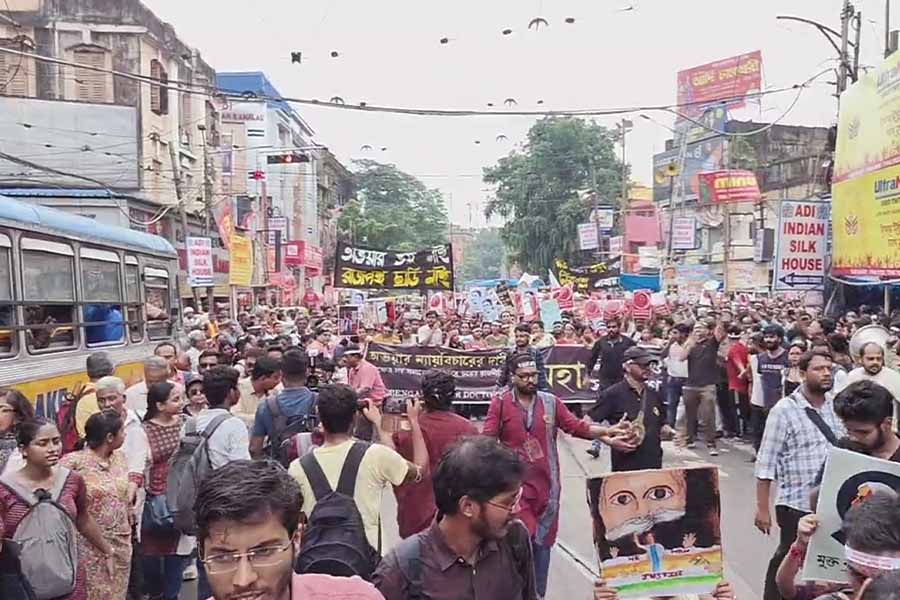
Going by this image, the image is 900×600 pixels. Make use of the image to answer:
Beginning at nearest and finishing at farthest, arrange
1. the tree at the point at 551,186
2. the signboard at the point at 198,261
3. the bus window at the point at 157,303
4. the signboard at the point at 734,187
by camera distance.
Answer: the bus window at the point at 157,303 < the signboard at the point at 198,261 < the signboard at the point at 734,187 < the tree at the point at 551,186

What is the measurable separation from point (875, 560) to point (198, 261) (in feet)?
65.9

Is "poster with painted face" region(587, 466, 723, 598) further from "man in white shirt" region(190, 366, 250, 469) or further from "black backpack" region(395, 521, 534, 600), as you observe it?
"man in white shirt" region(190, 366, 250, 469)

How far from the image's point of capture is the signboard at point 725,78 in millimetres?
65625

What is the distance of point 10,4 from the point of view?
3038 centimetres

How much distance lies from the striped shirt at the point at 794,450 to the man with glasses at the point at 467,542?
8.22ft

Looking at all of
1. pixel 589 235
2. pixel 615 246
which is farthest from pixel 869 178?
pixel 615 246

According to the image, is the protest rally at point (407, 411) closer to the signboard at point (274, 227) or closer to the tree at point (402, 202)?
the signboard at point (274, 227)

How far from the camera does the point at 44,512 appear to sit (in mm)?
4141

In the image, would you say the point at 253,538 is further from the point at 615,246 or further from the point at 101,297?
the point at 615,246

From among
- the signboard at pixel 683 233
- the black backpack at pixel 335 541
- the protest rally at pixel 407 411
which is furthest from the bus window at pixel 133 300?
the signboard at pixel 683 233

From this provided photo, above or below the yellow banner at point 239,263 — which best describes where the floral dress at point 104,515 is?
below

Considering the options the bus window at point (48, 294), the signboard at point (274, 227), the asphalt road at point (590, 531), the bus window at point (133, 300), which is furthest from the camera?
the signboard at point (274, 227)

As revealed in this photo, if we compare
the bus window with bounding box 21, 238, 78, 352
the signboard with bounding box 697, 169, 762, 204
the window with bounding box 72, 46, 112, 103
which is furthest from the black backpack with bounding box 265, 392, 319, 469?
the signboard with bounding box 697, 169, 762, 204

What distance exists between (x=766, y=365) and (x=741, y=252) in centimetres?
4057
